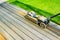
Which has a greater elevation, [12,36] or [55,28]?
[55,28]

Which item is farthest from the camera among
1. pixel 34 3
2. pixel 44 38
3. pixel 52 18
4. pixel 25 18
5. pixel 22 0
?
pixel 22 0

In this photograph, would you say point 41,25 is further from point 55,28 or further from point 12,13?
point 12,13

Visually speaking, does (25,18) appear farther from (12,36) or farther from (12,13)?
(12,36)

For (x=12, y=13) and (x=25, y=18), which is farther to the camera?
(x=12, y=13)

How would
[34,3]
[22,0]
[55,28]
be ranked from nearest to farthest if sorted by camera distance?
1. [55,28]
2. [34,3]
3. [22,0]

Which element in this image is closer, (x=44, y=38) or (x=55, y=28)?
(x=44, y=38)

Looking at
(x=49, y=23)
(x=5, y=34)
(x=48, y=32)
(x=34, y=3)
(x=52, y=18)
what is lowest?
(x=5, y=34)

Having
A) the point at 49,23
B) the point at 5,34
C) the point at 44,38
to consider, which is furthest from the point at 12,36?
the point at 49,23

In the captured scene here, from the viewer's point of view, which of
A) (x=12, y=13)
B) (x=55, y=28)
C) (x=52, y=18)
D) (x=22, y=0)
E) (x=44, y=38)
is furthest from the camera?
(x=22, y=0)

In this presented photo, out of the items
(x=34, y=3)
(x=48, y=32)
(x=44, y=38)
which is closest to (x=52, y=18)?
(x=48, y=32)
